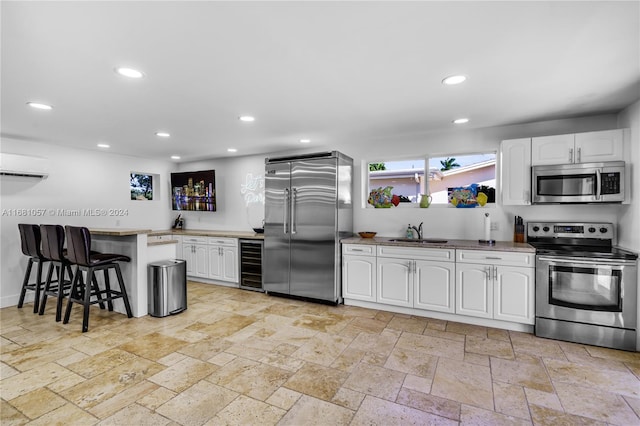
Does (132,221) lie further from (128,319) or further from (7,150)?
(128,319)

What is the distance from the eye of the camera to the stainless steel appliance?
16.1 feet

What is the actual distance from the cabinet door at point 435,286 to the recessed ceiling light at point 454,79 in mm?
1944

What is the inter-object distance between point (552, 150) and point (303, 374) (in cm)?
335

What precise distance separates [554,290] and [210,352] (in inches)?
132

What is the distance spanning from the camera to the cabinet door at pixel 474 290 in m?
3.35

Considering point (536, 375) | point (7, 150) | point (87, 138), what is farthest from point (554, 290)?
point (7, 150)

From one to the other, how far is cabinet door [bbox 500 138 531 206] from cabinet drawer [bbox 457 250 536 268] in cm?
65

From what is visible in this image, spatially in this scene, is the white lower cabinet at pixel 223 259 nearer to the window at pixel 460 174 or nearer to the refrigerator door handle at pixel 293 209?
the refrigerator door handle at pixel 293 209

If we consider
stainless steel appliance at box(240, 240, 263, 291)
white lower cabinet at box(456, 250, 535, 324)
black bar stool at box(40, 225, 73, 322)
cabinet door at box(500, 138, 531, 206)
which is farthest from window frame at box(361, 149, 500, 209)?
black bar stool at box(40, 225, 73, 322)

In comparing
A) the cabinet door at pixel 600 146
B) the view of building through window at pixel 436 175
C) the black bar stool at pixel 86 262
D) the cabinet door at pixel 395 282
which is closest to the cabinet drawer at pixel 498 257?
the cabinet door at pixel 395 282

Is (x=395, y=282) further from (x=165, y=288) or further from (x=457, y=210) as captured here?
(x=165, y=288)

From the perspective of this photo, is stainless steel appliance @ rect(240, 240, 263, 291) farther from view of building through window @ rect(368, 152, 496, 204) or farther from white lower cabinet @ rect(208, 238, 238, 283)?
view of building through window @ rect(368, 152, 496, 204)

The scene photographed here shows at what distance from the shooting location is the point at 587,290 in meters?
2.96

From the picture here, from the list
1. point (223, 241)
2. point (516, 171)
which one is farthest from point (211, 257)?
point (516, 171)
